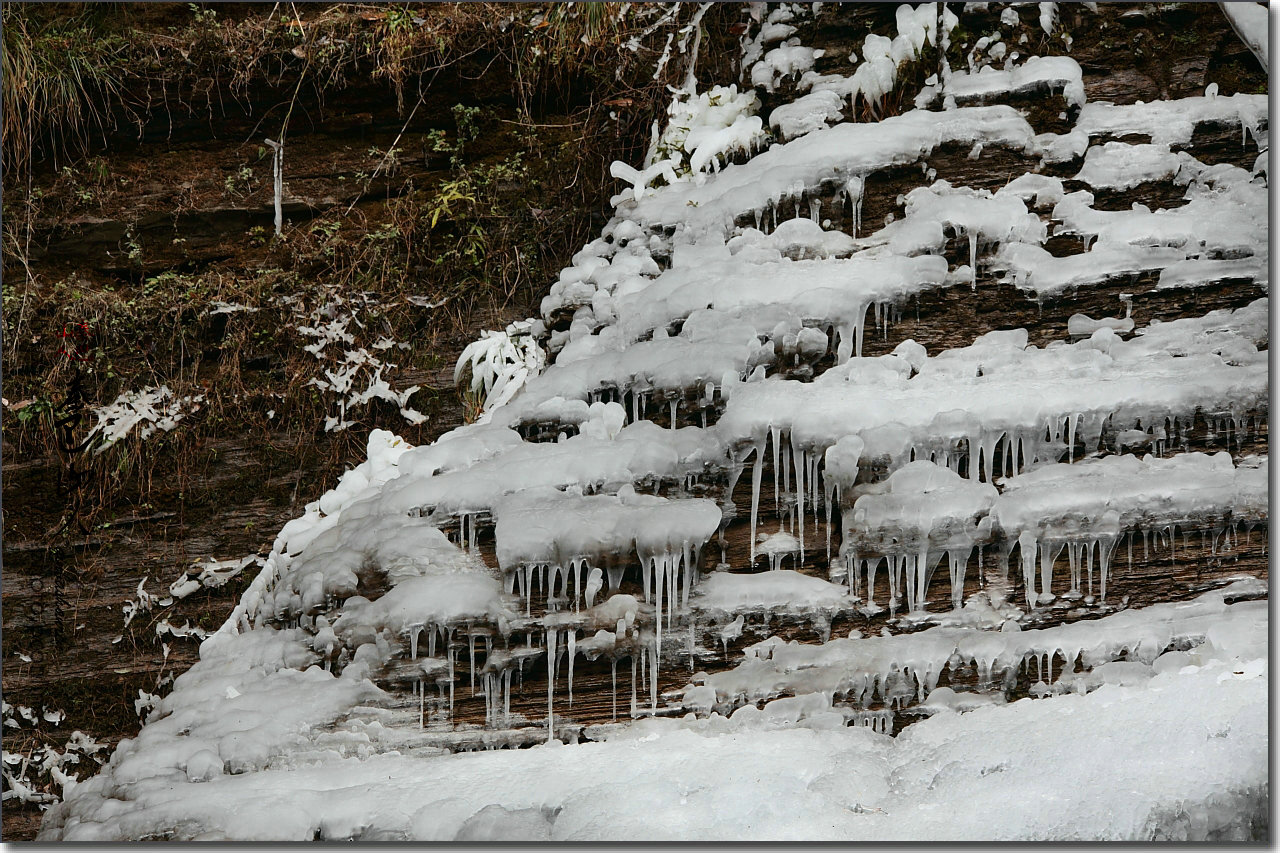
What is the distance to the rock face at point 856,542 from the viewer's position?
182 centimetres

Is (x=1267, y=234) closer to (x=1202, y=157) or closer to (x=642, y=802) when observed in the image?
(x=1202, y=157)

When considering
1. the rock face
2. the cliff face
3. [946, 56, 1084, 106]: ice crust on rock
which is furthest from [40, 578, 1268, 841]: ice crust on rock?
[946, 56, 1084, 106]: ice crust on rock

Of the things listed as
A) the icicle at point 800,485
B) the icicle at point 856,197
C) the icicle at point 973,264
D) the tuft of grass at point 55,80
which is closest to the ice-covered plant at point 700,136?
the icicle at point 856,197

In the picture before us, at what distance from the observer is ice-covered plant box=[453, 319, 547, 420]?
249 cm

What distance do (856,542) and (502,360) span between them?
43.9 inches

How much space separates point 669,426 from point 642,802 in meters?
0.84

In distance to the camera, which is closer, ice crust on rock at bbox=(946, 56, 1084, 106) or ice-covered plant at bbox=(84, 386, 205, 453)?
ice crust on rock at bbox=(946, 56, 1084, 106)

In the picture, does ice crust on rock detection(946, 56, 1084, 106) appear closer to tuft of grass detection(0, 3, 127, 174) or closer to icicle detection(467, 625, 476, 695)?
icicle detection(467, 625, 476, 695)

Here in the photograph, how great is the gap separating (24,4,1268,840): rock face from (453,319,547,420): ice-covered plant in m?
0.23

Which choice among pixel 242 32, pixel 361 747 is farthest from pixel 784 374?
pixel 242 32

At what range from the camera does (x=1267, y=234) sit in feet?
6.57

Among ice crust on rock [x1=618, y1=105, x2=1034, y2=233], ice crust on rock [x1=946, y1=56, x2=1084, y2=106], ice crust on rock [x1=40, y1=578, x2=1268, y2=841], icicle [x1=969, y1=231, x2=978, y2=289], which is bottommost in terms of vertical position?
ice crust on rock [x1=40, y1=578, x2=1268, y2=841]

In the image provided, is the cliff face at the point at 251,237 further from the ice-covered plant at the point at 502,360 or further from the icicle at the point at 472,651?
the icicle at the point at 472,651

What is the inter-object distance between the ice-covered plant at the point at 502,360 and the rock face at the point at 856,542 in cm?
23
